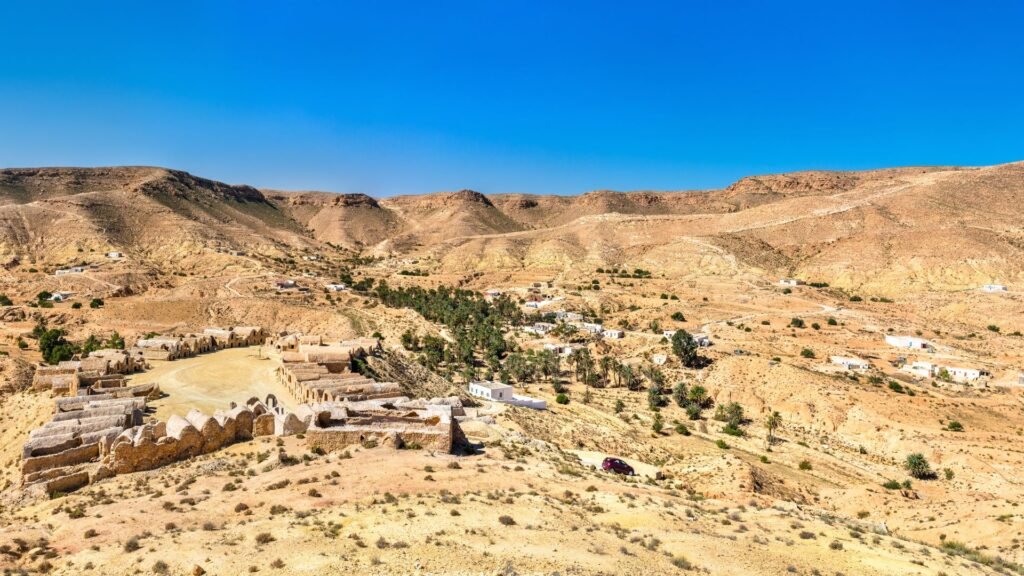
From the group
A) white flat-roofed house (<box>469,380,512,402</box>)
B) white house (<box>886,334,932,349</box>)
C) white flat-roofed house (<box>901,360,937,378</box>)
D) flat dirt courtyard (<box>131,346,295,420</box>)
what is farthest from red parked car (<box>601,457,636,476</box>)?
white house (<box>886,334,932,349</box>)

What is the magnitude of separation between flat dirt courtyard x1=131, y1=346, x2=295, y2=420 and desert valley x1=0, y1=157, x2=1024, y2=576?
0.78ft

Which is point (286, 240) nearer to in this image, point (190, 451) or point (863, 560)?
point (190, 451)

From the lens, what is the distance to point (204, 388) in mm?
29641

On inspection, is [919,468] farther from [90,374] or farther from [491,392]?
[90,374]

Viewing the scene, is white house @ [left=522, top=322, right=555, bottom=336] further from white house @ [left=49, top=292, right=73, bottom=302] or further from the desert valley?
white house @ [left=49, top=292, right=73, bottom=302]

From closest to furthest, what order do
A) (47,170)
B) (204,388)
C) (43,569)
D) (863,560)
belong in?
(43,569)
(863,560)
(204,388)
(47,170)

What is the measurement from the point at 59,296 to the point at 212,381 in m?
42.6

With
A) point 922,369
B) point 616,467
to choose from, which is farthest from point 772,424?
point 616,467

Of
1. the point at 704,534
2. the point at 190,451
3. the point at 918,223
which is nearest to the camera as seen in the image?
the point at 704,534

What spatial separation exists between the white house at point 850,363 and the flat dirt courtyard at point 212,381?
4838 cm

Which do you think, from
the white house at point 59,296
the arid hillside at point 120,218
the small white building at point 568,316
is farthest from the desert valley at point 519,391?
the small white building at point 568,316

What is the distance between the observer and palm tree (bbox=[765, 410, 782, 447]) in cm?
4038

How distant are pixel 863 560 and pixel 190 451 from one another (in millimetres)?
18918

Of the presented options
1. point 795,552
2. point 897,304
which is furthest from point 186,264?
point 897,304
